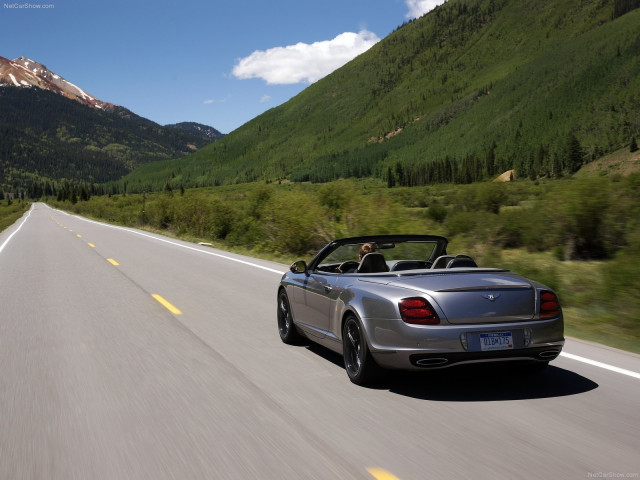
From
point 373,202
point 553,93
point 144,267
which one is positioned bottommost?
point 144,267

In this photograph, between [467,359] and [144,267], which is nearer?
[467,359]

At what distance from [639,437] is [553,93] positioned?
188 m

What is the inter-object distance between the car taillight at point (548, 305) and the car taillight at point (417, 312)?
91 centimetres

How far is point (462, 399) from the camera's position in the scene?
4895 mm

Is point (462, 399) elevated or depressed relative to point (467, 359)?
depressed

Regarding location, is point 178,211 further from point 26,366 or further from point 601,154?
point 601,154

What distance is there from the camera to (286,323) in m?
7.30

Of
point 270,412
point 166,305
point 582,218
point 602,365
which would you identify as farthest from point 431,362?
point 582,218

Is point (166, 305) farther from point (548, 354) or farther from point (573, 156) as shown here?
point (573, 156)

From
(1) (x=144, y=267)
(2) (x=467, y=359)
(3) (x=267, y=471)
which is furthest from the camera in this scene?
(1) (x=144, y=267)

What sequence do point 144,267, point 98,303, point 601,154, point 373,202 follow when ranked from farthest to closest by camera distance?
point 601,154, point 373,202, point 144,267, point 98,303

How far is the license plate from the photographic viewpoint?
4.74m

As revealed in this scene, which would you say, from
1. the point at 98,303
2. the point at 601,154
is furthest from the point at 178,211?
the point at 601,154

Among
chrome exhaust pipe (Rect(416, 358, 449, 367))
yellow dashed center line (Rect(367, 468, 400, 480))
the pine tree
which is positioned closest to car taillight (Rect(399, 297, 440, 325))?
chrome exhaust pipe (Rect(416, 358, 449, 367))
